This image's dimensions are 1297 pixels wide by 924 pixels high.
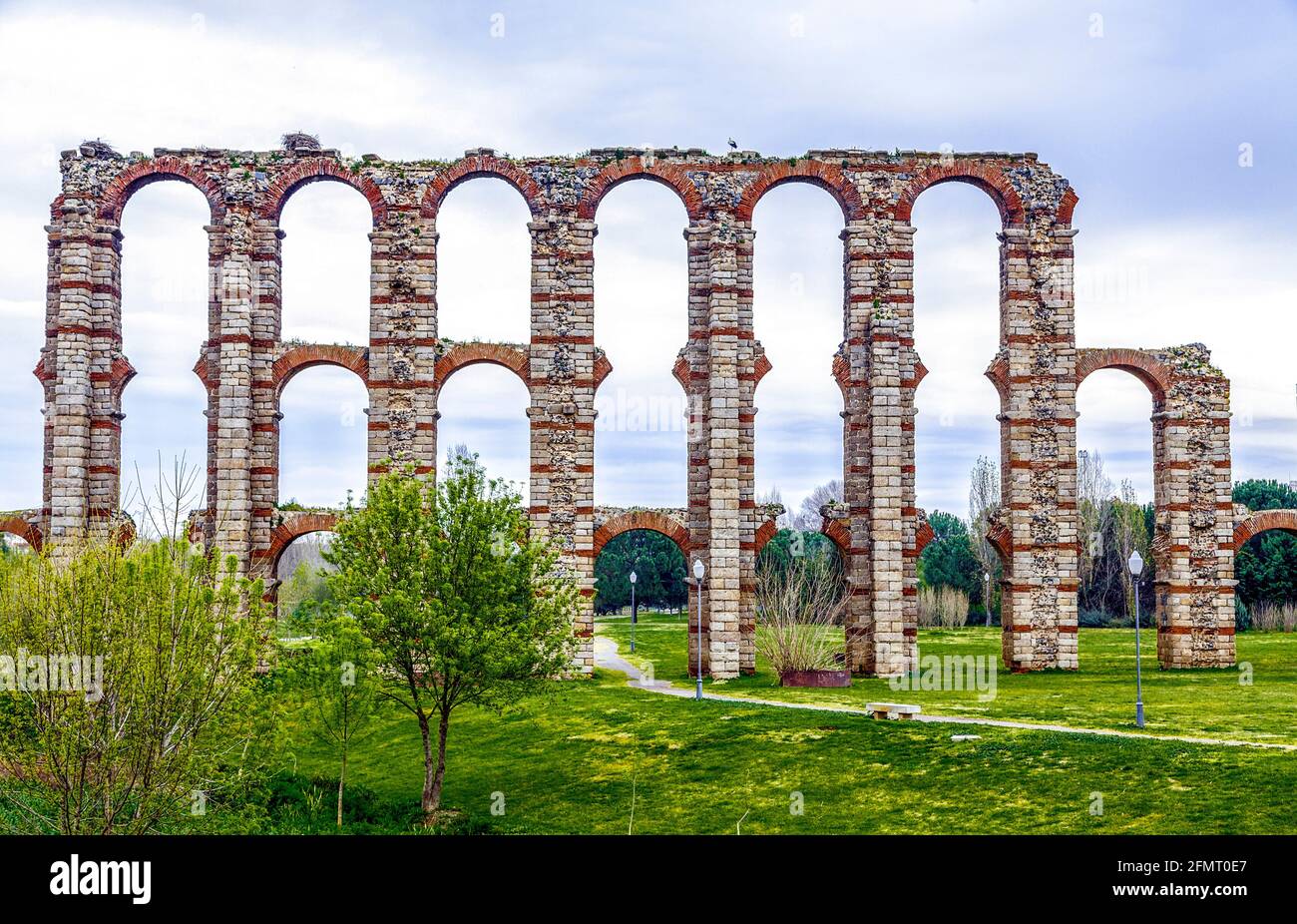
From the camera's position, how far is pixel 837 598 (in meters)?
31.4

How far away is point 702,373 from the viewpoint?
99.9ft

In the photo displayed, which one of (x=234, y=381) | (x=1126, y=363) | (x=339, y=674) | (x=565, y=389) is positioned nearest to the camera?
(x=339, y=674)

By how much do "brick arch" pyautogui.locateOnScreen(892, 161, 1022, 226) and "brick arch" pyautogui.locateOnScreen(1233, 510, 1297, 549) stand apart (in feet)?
35.3

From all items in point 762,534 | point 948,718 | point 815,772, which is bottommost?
point 815,772

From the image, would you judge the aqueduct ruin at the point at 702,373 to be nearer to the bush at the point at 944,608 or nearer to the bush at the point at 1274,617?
the bush at the point at 1274,617

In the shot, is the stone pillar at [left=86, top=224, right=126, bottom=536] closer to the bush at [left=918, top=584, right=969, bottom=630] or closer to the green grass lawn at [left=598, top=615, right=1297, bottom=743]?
the green grass lawn at [left=598, top=615, right=1297, bottom=743]

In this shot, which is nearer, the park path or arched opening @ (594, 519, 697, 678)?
the park path

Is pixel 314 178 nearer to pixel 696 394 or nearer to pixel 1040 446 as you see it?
pixel 696 394

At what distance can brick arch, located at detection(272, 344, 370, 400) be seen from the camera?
30.5 m

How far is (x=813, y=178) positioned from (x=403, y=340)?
13027 mm

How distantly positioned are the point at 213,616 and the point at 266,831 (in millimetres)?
5721

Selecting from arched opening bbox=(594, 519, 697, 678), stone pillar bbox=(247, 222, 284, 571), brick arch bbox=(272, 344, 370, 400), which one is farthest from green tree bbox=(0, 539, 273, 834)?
arched opening bbox=(594, 519, 697, 678)

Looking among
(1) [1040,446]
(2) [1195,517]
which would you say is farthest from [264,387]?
(2) [1195,517]

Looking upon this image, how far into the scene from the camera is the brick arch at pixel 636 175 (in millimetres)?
30703
